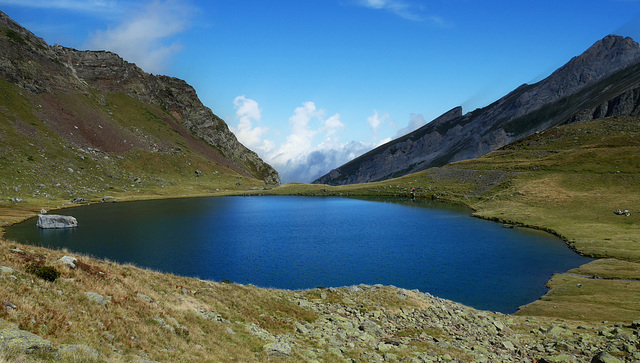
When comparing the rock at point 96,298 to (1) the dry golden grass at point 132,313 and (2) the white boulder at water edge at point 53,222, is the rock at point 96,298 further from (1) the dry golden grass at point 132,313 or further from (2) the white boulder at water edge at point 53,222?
(2) the white boulder at water edge at point 53,222

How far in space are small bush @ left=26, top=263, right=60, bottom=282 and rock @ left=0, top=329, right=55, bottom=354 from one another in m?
8.28

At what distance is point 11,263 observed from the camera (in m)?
20.6

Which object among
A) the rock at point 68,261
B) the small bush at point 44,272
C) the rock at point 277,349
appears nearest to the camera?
the small bush at point 44,272

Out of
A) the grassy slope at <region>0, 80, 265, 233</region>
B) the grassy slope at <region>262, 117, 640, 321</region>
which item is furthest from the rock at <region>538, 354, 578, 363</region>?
the grassy slope at <region>0, 80, 265, 233</region>

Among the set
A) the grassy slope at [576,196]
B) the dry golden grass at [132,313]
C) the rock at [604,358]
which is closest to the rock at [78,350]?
the dry golden grass at [132,313]

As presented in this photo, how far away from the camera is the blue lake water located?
5403 cm

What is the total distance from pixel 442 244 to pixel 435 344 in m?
54.8

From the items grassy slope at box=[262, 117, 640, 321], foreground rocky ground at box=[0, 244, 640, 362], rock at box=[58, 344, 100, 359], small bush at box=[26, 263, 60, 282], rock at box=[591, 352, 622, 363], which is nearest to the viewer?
rock at box=[58, 344, 100, 359]

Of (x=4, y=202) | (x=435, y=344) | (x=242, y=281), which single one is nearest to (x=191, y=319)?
(x=435, y=344)

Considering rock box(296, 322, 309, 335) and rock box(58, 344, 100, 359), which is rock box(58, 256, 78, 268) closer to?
rock box(58, 344, 100, 359)

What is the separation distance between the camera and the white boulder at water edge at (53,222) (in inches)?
3250

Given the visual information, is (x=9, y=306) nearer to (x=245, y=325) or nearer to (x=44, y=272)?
(x=44, y=272)

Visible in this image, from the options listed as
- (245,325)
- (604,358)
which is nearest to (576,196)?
(604,358)

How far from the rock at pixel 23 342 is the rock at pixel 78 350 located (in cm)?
45
